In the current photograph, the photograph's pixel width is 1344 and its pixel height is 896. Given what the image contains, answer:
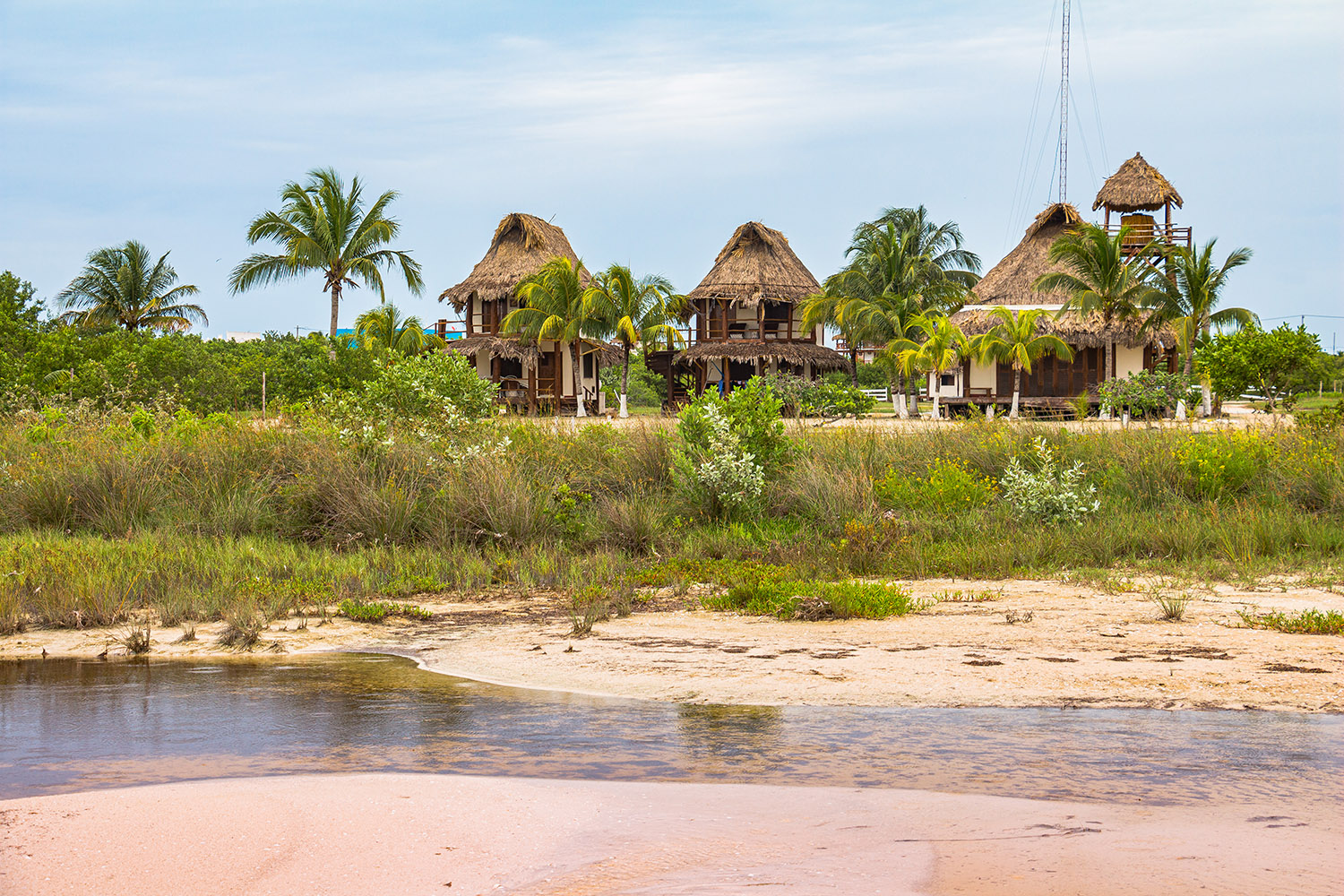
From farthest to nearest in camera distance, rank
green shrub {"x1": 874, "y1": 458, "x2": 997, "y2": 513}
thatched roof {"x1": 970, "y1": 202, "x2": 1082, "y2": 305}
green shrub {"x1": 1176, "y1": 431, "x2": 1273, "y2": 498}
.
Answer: thatched roof {"x1": 970, "y1": 202, "x2": 1082, "y2": 305}
green shrub {"x1": 1176, "y1": 431, "x2": 1273, "y2": 498}
green shrub {"x1": 874, "y1": 458, "x2": 997, "y2": 513}

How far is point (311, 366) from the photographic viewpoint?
3231 cm

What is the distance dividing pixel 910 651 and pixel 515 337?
3526 cm

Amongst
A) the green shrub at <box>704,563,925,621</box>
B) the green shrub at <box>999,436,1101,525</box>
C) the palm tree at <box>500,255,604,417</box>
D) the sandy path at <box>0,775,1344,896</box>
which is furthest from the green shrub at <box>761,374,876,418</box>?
the sandy path at <box>0,775,1344,896</box>

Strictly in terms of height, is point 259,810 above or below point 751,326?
below

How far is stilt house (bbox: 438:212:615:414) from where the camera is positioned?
40.3 metres

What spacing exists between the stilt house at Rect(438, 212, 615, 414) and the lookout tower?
19.8 meters

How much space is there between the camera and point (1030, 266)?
40.1m

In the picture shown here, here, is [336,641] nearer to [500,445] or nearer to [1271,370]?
[500,445]

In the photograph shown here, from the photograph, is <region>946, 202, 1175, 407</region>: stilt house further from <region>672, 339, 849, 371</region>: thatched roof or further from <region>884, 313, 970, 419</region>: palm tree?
<region>672, 339, 849, 371</region>: thatched roof

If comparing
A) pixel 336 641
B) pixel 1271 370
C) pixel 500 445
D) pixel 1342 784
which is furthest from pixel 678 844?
pixel 1271 370

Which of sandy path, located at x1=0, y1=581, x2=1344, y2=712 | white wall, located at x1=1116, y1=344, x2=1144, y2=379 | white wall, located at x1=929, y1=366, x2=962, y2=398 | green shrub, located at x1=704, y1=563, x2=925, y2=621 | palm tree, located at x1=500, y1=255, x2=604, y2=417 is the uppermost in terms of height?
palm tree, located at x1=500, y1=255, x2=604, y2=417

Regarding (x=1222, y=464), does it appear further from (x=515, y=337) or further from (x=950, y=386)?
(x=515, y=337)

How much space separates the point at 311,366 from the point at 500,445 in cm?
2138

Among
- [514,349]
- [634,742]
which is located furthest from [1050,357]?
[634,742]
